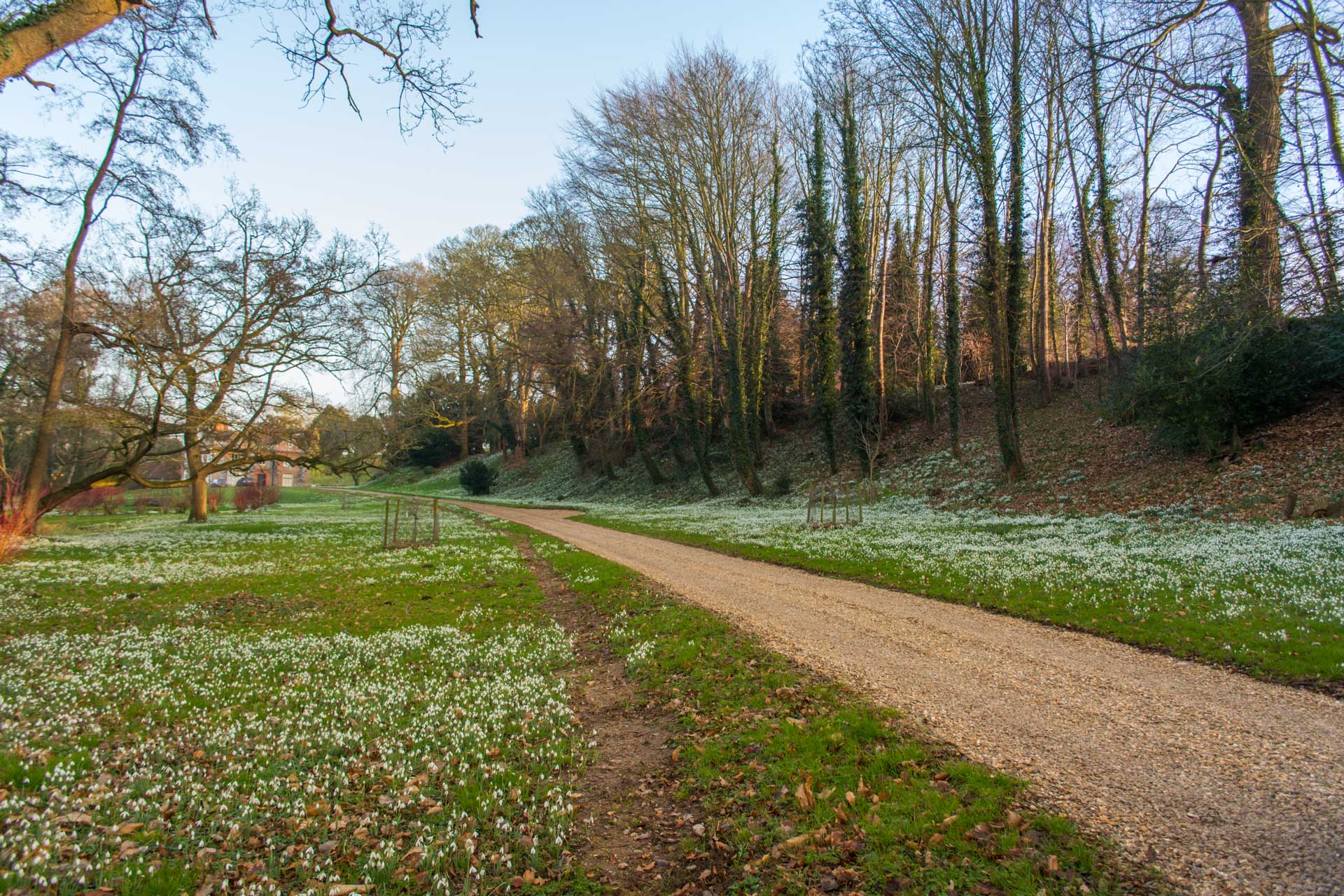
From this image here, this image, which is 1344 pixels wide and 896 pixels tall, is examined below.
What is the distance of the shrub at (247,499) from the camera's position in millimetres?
40625

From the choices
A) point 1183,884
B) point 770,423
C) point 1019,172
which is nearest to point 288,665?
point 1183,884

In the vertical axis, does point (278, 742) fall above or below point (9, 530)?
below

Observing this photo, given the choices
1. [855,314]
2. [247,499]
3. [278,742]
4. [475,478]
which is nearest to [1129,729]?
[278,742]

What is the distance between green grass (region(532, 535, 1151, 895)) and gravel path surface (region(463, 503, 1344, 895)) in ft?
1.19

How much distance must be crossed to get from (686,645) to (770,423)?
34.2 metres

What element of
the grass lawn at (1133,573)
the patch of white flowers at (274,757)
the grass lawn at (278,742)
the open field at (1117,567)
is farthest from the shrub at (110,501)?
the grass lawn at (1133,573)

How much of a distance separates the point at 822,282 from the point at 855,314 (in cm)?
271

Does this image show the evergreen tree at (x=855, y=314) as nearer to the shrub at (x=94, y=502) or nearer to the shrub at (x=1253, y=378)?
the shrub at (x=1253, y=378)

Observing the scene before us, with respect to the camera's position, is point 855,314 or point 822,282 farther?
point 822,282

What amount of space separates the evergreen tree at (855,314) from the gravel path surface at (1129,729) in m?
22.5

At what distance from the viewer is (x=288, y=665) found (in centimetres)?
750

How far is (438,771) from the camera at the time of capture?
488 centimetres

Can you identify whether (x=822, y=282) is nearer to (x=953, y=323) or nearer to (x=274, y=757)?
(x=953, y=323)

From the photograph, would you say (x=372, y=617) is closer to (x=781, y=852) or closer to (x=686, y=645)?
(x=686, y=645)
